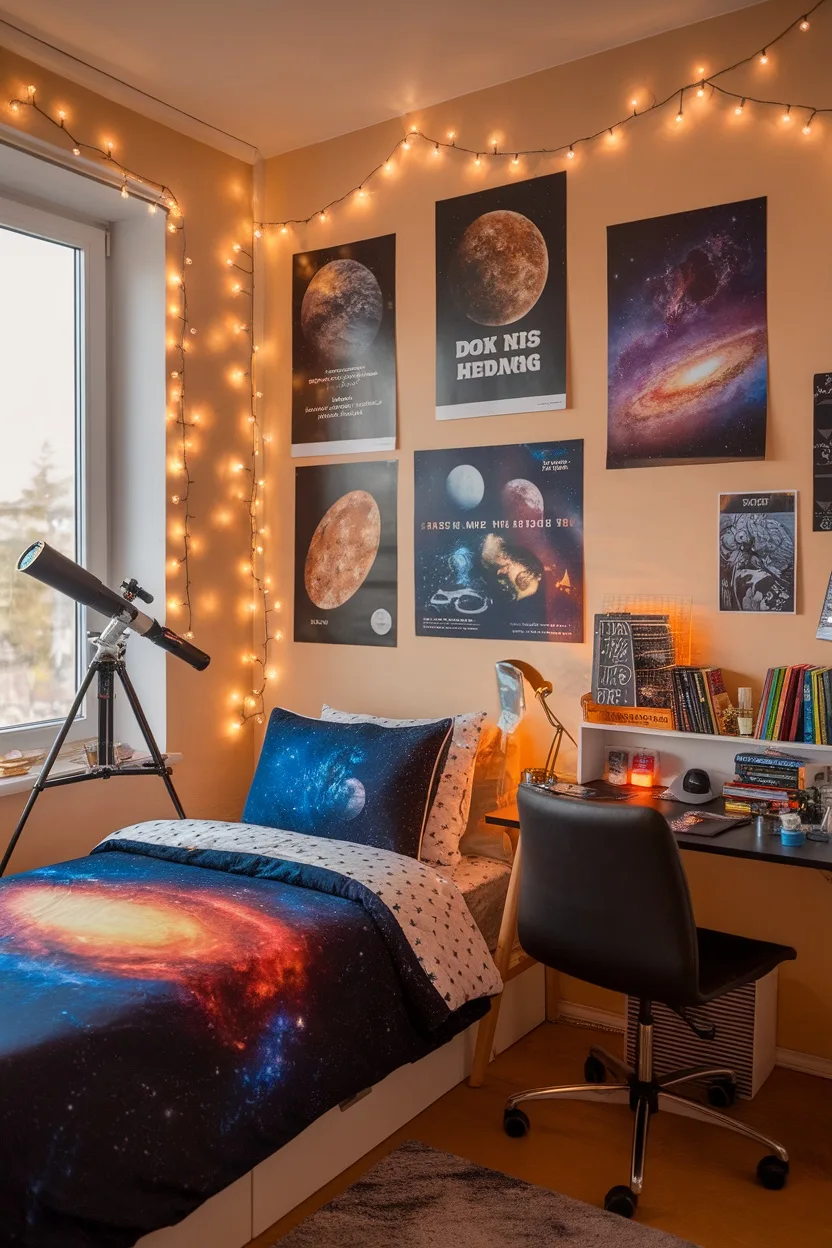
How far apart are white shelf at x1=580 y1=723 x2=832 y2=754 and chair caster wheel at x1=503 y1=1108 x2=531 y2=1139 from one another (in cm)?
102

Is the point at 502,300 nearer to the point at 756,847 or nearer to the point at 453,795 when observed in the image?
the point at 453,795

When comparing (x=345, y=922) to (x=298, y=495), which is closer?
(x=345, y=922)

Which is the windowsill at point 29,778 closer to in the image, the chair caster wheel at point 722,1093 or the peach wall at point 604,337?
the peach wall at point 604,337

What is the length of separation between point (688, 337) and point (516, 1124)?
212 centimetres

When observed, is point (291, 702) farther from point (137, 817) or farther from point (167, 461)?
point (167, 461)

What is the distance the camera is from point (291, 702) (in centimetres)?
374

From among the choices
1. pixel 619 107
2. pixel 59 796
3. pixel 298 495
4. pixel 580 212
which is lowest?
pixel 59 796

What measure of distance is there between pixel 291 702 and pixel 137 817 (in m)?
0.69

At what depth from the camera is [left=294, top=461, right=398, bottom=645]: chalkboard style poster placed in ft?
11.4

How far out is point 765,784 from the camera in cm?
262

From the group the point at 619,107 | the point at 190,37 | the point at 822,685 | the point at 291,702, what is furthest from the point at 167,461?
the point at 822,685

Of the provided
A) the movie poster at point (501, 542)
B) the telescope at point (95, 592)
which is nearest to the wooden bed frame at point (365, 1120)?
the movie poster at point (501, 542)

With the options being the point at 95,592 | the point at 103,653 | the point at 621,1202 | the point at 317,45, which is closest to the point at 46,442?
the point at 95,592

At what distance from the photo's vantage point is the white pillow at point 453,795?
2.91 m
